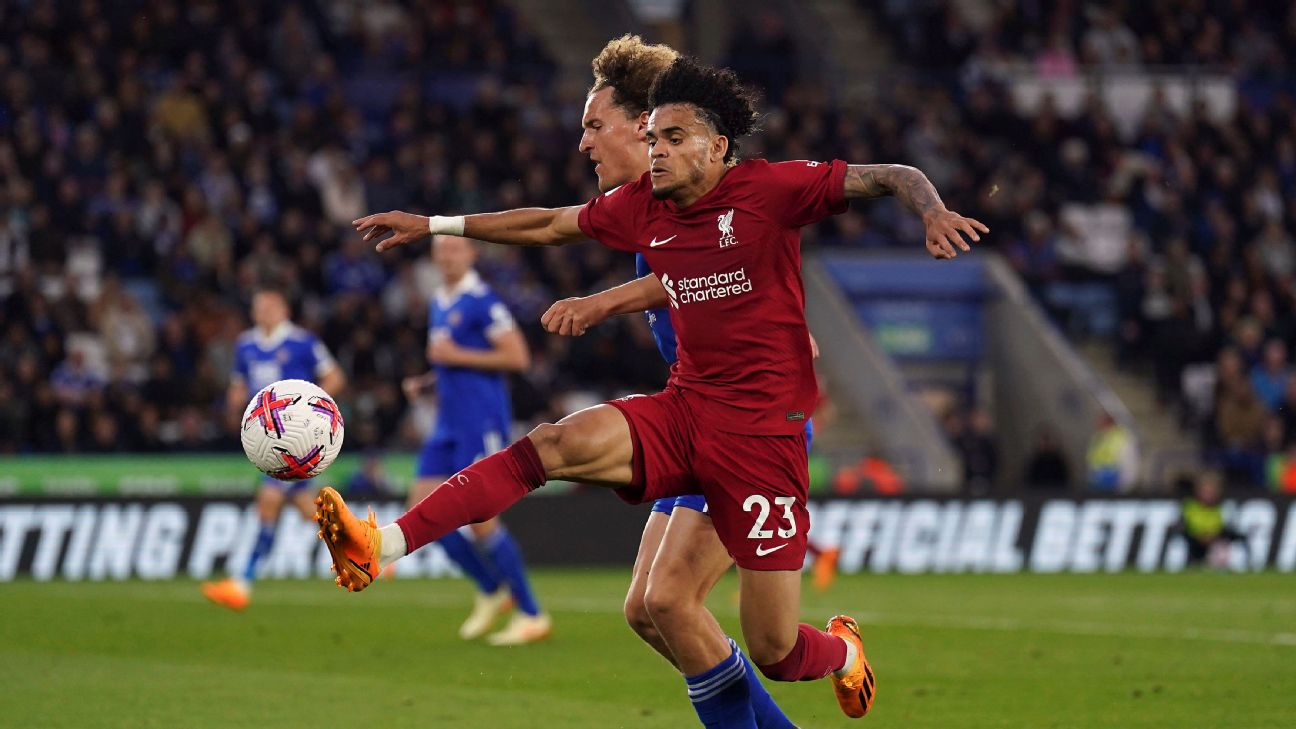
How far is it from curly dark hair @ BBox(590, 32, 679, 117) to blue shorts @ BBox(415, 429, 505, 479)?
15.6 feet

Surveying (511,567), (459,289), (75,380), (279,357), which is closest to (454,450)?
(511,567)

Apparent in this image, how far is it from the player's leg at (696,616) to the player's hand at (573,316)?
32.2 inches

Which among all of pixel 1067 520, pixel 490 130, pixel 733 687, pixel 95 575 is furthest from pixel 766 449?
pixel 490 130

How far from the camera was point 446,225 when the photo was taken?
676 centimetres

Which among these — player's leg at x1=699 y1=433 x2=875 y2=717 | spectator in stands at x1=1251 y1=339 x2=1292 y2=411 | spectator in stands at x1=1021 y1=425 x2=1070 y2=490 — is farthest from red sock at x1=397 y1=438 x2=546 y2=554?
spectator in stands at x1=1251 y1=339 x2=1292 y2=411

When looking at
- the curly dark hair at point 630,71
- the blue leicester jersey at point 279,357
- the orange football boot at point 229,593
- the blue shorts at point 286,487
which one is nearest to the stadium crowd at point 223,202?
the blue leicester jersey at point 279,357

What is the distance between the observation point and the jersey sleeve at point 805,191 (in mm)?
6270

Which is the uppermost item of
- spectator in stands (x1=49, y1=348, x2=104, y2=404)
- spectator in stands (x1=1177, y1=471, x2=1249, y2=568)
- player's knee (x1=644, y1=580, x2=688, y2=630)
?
player's knee (x1=644, y1=580, x2=688, y2=630)

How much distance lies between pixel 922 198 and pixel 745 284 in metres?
0.72

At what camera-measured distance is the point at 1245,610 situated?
14031mm

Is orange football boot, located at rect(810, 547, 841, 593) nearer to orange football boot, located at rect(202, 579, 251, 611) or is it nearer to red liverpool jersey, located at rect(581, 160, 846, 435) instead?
orange football boot, located at rect(202, 579, 251, 611)

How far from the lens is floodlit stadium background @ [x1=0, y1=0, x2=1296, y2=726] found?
11.2 metres

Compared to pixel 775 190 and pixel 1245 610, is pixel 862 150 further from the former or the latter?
pixel 775 190

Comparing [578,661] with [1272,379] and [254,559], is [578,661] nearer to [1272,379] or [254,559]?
[254,559]
